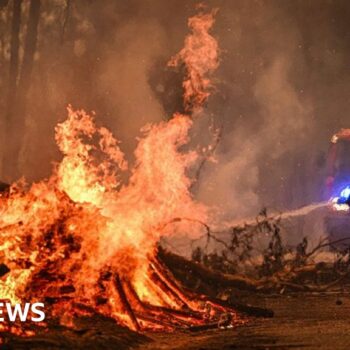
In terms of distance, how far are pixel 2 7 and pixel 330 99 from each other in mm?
11624

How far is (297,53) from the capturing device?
65.9ft

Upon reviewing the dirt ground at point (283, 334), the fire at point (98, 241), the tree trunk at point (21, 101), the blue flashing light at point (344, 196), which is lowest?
the dirt ground at point (283, 334)

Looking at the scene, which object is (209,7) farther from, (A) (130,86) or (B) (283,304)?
(B) (283,304)

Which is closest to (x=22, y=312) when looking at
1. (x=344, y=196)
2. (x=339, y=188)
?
(x=344, y=196)

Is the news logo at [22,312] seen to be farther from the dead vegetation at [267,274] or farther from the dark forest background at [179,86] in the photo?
the dark forest background at [179,86]

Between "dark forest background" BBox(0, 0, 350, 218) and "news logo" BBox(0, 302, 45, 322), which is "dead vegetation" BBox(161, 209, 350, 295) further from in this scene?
"dark forest background" BBox(0, 0, 350, 218)

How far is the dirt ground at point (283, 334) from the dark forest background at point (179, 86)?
10.1 metres

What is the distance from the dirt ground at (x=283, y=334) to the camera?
6227 millimetres

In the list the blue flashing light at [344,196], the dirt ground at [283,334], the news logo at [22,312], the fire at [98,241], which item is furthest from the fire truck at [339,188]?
the news logo at [22,312]

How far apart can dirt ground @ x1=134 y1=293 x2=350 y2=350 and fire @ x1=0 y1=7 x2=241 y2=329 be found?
23.3 inches

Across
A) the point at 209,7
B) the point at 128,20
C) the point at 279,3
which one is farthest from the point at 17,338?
the point at 279,3

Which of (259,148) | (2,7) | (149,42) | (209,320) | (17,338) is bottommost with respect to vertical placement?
(17,338)

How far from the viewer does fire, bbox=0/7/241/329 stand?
7.02 metres

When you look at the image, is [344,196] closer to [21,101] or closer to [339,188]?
[339,188]
